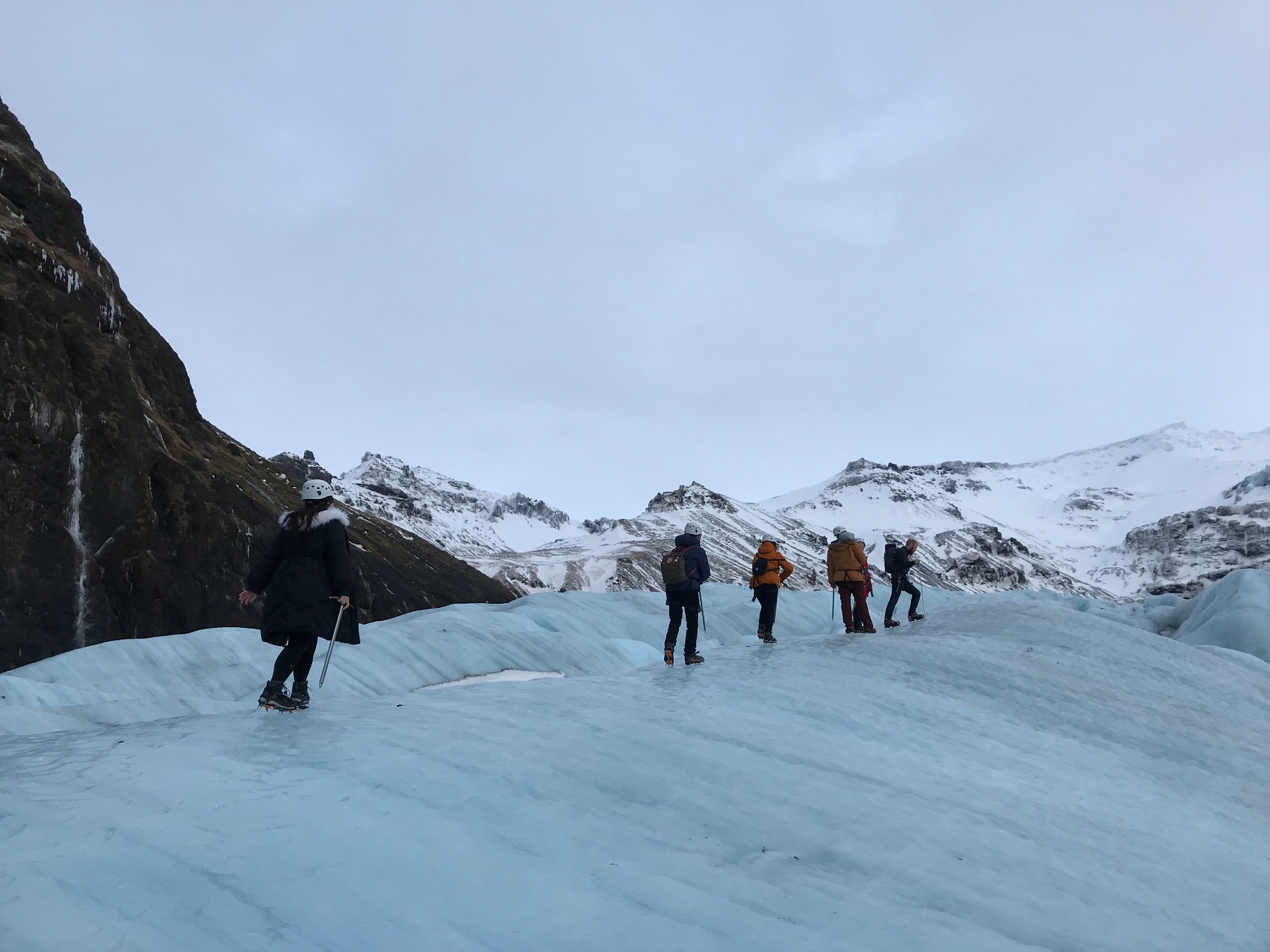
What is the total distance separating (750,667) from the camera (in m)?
10.4

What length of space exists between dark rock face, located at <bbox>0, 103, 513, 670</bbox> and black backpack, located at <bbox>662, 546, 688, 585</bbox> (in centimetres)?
1963

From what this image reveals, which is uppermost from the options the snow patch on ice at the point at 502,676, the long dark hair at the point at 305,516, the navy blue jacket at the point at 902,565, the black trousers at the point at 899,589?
the navy blue jacket at the point at 902,565

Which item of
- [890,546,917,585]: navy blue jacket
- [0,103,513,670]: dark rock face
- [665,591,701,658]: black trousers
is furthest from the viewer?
[0,103,513,670]: dark rock face

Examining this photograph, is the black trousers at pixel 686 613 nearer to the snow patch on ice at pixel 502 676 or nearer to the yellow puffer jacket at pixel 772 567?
the yellow puffer jacket at pixel 772 567

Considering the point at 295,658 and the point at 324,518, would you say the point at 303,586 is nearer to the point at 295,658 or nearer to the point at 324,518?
the point at 324,518

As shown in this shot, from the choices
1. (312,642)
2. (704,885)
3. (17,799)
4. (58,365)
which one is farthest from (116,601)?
(704,885)

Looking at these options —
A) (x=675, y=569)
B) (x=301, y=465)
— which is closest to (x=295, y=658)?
(x=675, y=569)

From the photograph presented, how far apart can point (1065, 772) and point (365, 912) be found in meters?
6.76

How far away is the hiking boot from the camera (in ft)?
21.7

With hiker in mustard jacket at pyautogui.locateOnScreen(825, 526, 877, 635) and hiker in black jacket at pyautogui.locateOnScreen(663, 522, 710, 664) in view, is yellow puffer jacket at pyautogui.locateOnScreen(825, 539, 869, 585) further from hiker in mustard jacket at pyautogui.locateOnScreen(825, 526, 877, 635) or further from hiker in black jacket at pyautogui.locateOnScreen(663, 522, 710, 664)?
hiker in black jacket at pyautogui.locateOnScreen(663, 522, 710, 664)

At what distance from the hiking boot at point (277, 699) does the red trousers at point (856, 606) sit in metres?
9.68

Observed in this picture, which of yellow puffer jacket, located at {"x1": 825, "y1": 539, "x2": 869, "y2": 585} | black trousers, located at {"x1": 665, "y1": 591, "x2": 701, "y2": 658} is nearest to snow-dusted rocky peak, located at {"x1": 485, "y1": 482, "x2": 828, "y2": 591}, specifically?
yellow puffer jacket, located at {"x1": 825, "y1": 539, "x2": 869, "y2": 585}

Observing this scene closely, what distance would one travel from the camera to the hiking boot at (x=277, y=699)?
6.61 m

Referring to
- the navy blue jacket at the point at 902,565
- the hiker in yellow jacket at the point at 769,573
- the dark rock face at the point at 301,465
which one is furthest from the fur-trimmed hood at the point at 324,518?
the dark rock face at the point at 301,465
